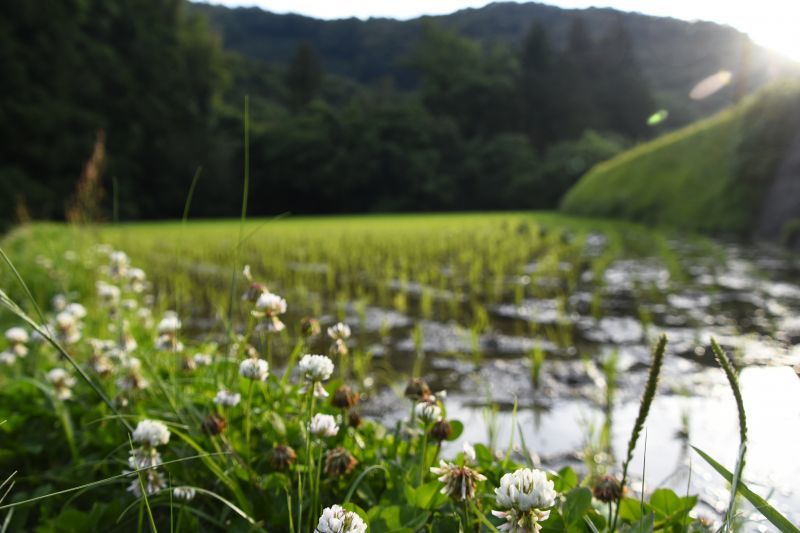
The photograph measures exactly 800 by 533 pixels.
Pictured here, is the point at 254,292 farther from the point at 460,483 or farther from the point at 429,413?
the point at 460,483

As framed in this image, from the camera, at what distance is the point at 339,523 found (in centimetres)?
77

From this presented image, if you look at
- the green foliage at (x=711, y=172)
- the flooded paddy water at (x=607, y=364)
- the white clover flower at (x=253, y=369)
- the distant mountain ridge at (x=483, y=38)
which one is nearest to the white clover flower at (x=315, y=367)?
the white clover flower at (x=253, y=369)

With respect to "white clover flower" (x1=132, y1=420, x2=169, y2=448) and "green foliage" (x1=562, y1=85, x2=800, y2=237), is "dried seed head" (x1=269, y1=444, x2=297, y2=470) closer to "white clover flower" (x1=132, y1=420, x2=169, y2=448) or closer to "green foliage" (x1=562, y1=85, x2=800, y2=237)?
"white clover flower" (x1=132, y1=420, x2=169, y2=448)

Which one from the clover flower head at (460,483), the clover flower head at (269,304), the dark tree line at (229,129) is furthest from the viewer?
the dark tree line at (229,129)

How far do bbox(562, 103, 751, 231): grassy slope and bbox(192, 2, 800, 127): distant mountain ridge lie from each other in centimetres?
5394

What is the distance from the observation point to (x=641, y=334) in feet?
11.6

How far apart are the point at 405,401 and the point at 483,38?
79566 mm

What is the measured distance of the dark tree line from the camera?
24516 mm

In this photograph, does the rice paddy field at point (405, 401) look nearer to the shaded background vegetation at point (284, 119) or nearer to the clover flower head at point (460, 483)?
the clover flower head at point (460, 483)

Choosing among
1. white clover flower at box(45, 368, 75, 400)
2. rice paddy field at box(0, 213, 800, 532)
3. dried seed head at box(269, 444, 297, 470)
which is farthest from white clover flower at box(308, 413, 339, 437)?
white clover flower at box(45, 368, 75, 400)

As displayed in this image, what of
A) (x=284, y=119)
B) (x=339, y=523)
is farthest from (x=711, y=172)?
(x=284, y=119)

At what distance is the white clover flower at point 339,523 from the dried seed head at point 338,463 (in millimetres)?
383

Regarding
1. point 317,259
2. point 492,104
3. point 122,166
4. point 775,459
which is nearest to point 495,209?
point 492,104

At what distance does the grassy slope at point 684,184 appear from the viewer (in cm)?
955
